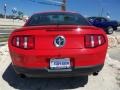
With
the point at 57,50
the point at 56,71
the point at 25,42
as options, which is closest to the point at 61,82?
the point at 56,71

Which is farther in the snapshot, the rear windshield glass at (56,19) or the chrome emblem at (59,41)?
the rear windshield glass at (56,19)

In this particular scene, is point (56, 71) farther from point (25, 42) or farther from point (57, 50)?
point (25, 42)

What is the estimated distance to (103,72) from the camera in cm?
711

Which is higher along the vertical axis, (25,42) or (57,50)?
(25,42)

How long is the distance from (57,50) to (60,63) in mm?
237

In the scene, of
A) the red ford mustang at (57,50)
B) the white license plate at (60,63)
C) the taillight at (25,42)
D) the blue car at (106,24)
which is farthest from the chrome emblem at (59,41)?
the blue car at (106,24)

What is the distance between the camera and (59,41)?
5203mm

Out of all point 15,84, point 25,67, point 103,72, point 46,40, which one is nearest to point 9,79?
point 15,84

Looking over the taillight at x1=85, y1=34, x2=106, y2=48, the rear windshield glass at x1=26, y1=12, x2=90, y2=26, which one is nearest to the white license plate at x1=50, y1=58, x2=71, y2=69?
the taillight at x1=85, y1=34, x2=106, y2=48

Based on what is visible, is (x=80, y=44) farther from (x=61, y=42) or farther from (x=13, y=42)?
(x=13, y=42)

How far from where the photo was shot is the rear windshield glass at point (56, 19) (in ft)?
20.6

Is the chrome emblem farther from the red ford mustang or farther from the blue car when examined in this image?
the blue car

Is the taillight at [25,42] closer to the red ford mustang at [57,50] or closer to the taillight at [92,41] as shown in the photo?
the red ford mustang at [57,50]

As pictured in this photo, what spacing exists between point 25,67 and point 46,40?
614 millimetres
